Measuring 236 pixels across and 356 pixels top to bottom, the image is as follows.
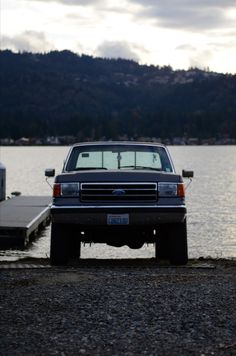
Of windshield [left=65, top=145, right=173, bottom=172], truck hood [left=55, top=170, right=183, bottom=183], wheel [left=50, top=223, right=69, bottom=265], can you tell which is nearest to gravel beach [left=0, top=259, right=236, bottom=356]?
wheel [left=50, top=223, right=69, bottom=265]

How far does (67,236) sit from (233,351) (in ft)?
20.3

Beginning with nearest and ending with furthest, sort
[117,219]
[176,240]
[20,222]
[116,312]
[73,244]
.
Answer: [116,312] < [117,219] < [176,240] < [73,244] < [20,222]

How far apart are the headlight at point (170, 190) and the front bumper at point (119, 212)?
0.22m

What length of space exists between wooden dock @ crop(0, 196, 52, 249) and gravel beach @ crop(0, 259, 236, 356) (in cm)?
966

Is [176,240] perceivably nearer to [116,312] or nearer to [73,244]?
[73,244]

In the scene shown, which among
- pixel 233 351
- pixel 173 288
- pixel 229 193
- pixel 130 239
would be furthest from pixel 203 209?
pixel 233 351

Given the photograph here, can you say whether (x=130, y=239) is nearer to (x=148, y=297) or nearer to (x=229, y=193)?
(x=148, y=297)

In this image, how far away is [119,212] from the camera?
11.7 metres

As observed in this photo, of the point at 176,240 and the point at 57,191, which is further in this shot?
the point at 176,240

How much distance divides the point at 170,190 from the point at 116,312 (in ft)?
13.7

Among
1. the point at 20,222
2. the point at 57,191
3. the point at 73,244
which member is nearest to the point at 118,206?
the point at 57,191

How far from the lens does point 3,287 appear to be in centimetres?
948

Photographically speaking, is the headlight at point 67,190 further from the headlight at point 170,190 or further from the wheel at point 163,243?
the wheel at point 163,243

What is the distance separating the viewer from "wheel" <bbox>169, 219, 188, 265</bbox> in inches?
476
